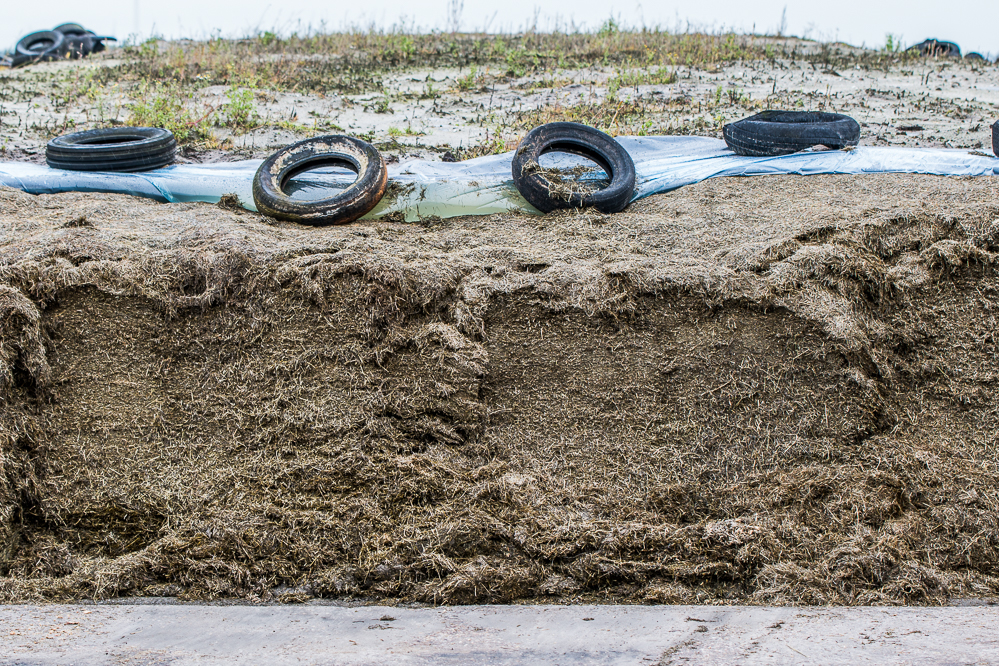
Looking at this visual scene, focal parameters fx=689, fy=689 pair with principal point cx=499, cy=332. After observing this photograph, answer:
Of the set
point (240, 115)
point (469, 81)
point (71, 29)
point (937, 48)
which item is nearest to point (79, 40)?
point (71, 29)

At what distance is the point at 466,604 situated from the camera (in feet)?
9.05

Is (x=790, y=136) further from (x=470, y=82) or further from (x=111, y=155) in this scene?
(x=470, y=82)

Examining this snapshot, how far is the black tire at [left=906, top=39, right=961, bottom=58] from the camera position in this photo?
45.7ft

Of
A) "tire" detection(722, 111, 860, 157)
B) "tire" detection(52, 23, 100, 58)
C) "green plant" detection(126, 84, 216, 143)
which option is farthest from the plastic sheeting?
"tire" detection(52, 23, 100, 58)

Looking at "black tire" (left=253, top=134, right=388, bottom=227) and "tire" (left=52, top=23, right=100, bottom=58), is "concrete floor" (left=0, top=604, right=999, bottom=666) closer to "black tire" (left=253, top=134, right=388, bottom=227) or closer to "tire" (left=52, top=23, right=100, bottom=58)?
"black tire" (left=253, top=134, right=388, bottom=227)

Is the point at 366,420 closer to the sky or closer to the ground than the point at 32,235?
closer to the ground

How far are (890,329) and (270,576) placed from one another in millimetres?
3317

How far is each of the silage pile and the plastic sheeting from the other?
1184 millimetres

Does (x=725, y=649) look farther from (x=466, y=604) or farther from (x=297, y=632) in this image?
(x=297, y=632)

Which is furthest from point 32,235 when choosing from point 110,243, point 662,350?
point 662,350

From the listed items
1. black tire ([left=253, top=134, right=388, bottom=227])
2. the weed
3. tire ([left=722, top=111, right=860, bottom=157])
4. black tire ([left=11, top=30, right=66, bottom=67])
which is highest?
black tire ([left=11, top=30, right=66, bottom=67])

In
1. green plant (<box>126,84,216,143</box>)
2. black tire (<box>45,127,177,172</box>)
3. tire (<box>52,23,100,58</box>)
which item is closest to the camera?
black tire (<box>45,127,177,172</box>)

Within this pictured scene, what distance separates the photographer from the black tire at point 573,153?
4969 millimetres

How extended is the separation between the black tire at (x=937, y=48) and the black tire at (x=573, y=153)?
1163cm
